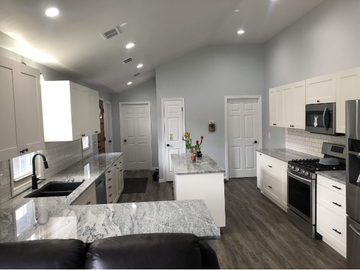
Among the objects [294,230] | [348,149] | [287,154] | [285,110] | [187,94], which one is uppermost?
[187,94]

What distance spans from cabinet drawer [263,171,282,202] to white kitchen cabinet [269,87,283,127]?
0.96 m

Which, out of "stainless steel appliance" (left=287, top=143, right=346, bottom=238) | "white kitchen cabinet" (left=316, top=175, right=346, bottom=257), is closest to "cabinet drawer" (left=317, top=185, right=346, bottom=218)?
"white kitchen cabinet" (left=316, top=175, right=346, bottom=257)

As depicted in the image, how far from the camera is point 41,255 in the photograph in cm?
124

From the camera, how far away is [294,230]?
11.3 ft

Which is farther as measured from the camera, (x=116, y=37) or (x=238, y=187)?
(x=238, y=187)

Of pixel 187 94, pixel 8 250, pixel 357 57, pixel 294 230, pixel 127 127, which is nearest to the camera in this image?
pixel 8 250

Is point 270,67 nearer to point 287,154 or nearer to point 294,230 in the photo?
point 287,154

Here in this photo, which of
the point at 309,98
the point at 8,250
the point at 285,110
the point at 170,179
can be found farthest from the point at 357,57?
the point at 170,179

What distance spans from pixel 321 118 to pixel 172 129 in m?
3.48

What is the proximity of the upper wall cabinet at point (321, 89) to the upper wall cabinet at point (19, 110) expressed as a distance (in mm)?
3376

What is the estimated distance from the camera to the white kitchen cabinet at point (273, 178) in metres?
4.05

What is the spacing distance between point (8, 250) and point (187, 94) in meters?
5.19

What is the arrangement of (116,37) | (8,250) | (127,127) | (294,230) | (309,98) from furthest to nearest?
1. (127,127)
2. (309,98)
3. (294,230)
4. (116,37)
5. (8,250)

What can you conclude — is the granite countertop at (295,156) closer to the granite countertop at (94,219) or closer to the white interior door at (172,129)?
the granite countertop at (94,219)
